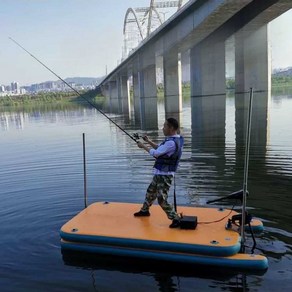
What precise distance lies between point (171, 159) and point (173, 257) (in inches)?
61.8

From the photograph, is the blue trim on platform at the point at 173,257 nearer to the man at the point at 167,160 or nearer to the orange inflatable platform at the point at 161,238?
the orange inflatable platform at the point at 161,238

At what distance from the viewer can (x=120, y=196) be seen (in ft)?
29.9

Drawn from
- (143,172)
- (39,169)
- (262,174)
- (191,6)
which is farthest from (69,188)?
(191,6)

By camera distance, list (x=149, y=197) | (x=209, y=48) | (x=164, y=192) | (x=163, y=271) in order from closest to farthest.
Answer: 1. (x=163, y=271)
2. (x=164, y=192)
3. (x=149, y=197)
4. (x=209, y=48)

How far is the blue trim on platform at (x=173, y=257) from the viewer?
5.05 m

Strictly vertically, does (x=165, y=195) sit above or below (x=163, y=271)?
above

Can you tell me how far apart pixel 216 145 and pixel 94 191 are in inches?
303

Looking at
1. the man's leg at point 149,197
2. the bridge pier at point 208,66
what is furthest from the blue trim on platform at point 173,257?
the bridge pier at point 208,66

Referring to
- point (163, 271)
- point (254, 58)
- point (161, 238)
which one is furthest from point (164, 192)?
point (254, 58)

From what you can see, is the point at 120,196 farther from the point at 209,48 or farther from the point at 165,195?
the point at 209,48

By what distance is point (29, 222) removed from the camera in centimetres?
750

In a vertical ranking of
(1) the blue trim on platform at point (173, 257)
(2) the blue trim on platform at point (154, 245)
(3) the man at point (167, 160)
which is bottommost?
(1) the blue trim on platform at point (173, 257)

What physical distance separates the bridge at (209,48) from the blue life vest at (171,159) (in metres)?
24.4

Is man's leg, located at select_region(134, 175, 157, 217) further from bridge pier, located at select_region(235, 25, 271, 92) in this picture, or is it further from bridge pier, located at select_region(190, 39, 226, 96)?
bridge pier, located at select_region(235, 25, 271, 92)
